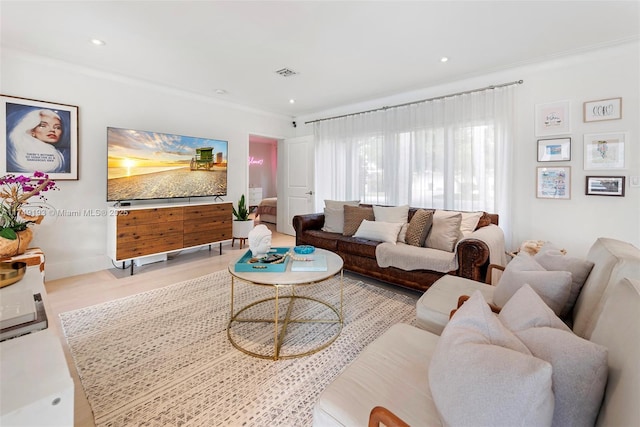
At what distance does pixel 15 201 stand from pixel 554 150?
561 centimetres

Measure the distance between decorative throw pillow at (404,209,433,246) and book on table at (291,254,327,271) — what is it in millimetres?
1330

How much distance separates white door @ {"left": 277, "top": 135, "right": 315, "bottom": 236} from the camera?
558cm

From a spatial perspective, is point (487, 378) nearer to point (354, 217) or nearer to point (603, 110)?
point (354, 217)

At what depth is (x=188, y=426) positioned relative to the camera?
1.37 meters

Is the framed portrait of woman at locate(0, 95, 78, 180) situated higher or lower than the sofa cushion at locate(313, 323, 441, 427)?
higher

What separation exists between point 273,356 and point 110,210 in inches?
122

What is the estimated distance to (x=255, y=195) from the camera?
30.9 ft

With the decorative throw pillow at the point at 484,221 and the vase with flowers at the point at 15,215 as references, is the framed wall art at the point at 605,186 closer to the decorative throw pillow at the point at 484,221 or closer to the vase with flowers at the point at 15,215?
the decorative throw pillow at the point at 484,221

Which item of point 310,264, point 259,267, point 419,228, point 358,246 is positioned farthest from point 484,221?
point 259,267

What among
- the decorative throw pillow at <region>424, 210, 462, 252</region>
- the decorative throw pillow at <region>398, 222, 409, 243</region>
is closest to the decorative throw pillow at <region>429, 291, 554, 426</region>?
the decorative throw pillow at <region>424, 210, 462, 252</region>

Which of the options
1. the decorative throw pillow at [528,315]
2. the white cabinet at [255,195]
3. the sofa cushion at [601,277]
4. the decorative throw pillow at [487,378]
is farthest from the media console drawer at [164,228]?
the white cabinet at [255,195]

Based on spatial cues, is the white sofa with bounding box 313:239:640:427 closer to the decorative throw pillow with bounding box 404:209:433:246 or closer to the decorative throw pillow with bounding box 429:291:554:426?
the decorative throw pillow with bounding box 429:291:554:426

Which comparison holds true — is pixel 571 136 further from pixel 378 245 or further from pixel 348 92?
pixel 348 92

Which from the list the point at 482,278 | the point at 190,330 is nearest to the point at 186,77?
the point at 190,330
